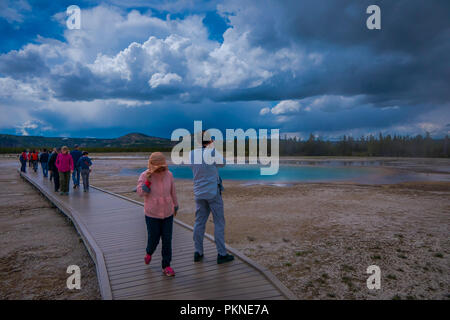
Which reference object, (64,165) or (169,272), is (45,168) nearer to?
(64,165)

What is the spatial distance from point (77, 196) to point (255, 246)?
766 cm

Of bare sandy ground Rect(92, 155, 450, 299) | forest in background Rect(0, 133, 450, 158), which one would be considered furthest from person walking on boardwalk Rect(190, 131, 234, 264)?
forest in background Rect(0, 133, 450, 158)

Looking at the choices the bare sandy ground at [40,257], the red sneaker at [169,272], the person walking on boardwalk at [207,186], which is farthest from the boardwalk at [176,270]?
the bare sandy ground at [40,257]

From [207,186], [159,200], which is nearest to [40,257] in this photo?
[159,200]

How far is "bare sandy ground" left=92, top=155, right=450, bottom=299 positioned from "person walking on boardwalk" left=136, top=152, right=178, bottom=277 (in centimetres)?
215

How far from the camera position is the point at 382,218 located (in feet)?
31.3

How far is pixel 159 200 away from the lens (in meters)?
3.95

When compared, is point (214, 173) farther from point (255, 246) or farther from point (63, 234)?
point (63, 234)

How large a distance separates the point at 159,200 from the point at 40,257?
4.14 meters

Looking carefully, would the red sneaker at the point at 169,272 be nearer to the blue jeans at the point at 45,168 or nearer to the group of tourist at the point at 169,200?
the group of tourist at the point at 169,200

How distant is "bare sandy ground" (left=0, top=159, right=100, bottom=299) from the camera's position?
468 centimetres

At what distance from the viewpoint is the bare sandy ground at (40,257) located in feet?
15.4

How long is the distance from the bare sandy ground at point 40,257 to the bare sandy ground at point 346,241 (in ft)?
10.5
